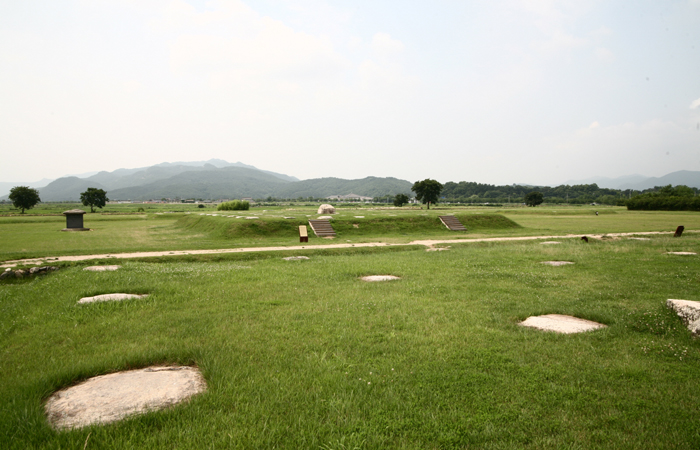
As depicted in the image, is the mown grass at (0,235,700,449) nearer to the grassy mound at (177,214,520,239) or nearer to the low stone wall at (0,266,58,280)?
the low stone wall at (0,266,58,280)

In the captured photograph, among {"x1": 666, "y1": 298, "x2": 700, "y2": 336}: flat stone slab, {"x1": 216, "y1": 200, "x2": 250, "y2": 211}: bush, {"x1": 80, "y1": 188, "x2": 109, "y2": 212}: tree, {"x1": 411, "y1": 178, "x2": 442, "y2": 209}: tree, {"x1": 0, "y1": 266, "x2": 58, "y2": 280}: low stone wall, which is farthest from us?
{"x1": 80, "y1": 188, "x2": 109, "y2": 212}: tree

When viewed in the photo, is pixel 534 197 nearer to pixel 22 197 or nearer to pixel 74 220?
pixel 74 220

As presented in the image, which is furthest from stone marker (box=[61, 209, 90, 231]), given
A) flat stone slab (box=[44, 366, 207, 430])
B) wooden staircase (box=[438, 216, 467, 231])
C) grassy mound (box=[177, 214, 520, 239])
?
flat stone slab (box=[44, 366, 207, 430])

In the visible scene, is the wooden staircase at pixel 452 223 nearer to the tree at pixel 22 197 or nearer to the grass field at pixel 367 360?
the grass field at pixel 367 360

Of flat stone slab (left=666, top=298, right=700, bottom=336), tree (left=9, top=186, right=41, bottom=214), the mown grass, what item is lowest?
the mown grass

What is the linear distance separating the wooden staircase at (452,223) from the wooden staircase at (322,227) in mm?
13808

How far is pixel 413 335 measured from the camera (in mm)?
7176

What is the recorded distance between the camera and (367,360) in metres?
6.02

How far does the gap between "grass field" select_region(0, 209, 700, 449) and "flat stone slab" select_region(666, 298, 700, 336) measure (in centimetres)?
25

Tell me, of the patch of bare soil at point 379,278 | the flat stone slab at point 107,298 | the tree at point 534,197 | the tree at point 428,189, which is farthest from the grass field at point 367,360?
the tree at point 534,197

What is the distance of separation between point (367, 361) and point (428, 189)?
68499 millimetres

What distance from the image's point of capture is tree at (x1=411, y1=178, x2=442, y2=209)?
7149 cm

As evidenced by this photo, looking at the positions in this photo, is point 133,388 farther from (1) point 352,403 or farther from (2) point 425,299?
(2) point 425,299

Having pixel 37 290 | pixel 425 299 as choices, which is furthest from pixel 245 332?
pixel 37 290
